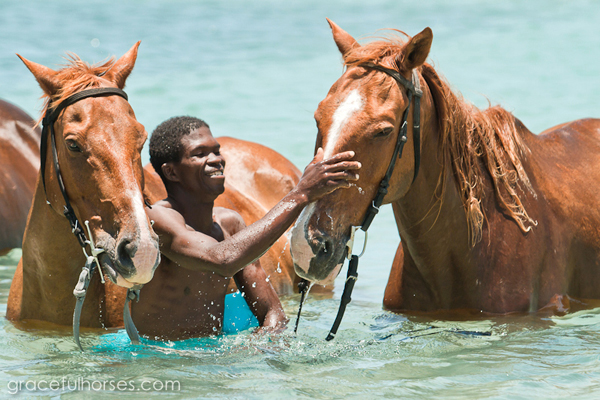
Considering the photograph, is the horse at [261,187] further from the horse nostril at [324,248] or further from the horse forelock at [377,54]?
the horse nostril at [324,248]

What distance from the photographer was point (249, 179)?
6.08 metres

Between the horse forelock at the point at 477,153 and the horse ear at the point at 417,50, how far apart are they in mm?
257

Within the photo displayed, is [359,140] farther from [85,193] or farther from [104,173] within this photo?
[85,193]

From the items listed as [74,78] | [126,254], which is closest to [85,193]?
[126,254]

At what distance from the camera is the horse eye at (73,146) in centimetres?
294

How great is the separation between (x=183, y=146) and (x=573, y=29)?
19.0 metres

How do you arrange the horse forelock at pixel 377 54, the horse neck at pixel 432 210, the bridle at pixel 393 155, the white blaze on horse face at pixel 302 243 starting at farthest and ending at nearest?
the horse neck at pixel 432 210, the horse forelock at pixel 377 54, the bridle at pixel 393 155, the white blaze on horse face at pixel 302 243

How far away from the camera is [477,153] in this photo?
3711 millimetres

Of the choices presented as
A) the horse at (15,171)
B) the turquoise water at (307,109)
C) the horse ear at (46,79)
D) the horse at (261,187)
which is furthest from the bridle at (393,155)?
the horse at (15,171)

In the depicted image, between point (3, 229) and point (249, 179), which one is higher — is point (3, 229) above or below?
below

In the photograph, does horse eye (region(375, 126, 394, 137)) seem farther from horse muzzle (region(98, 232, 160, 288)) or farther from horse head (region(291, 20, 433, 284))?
horse muzzle (region(98, 232, 160, 288))

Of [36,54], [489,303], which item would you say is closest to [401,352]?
[489,303]

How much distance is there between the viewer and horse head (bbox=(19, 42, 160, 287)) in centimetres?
278

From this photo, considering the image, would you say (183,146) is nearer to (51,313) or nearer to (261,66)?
(51,313)
